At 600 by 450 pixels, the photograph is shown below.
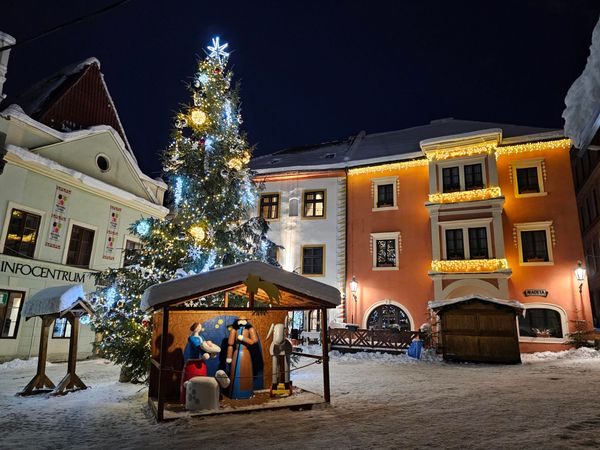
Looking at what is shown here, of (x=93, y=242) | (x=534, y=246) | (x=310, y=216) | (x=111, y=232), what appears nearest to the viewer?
(x=93, y=242)

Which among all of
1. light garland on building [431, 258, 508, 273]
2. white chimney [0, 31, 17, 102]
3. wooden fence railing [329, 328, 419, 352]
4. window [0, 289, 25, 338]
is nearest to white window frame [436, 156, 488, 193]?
light garland on building [431, 258, 508, 273]

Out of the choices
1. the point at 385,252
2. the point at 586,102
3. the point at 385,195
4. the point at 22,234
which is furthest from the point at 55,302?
the point at 385,195

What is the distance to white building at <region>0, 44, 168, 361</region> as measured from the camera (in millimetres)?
14875

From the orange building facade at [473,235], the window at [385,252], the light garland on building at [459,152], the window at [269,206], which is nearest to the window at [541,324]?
the orange building facade at [473,235]

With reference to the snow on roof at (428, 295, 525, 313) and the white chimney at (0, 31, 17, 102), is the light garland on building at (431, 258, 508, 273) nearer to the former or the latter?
the snow on roof at (428, 295, 525, 313)

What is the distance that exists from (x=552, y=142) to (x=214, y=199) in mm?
18328

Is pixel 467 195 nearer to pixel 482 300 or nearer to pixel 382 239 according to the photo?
pixel 382 239

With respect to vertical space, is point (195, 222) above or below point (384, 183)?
below

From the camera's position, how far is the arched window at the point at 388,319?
71.5 feet

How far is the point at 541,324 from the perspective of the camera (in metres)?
19.4

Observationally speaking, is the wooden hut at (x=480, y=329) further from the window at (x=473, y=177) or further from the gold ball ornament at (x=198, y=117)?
the gold ball ornament at (x=198, y=117)

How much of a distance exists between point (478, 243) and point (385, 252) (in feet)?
16.4

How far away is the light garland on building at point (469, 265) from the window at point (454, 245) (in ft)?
1.80

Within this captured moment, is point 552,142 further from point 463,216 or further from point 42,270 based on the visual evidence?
point 42,270
